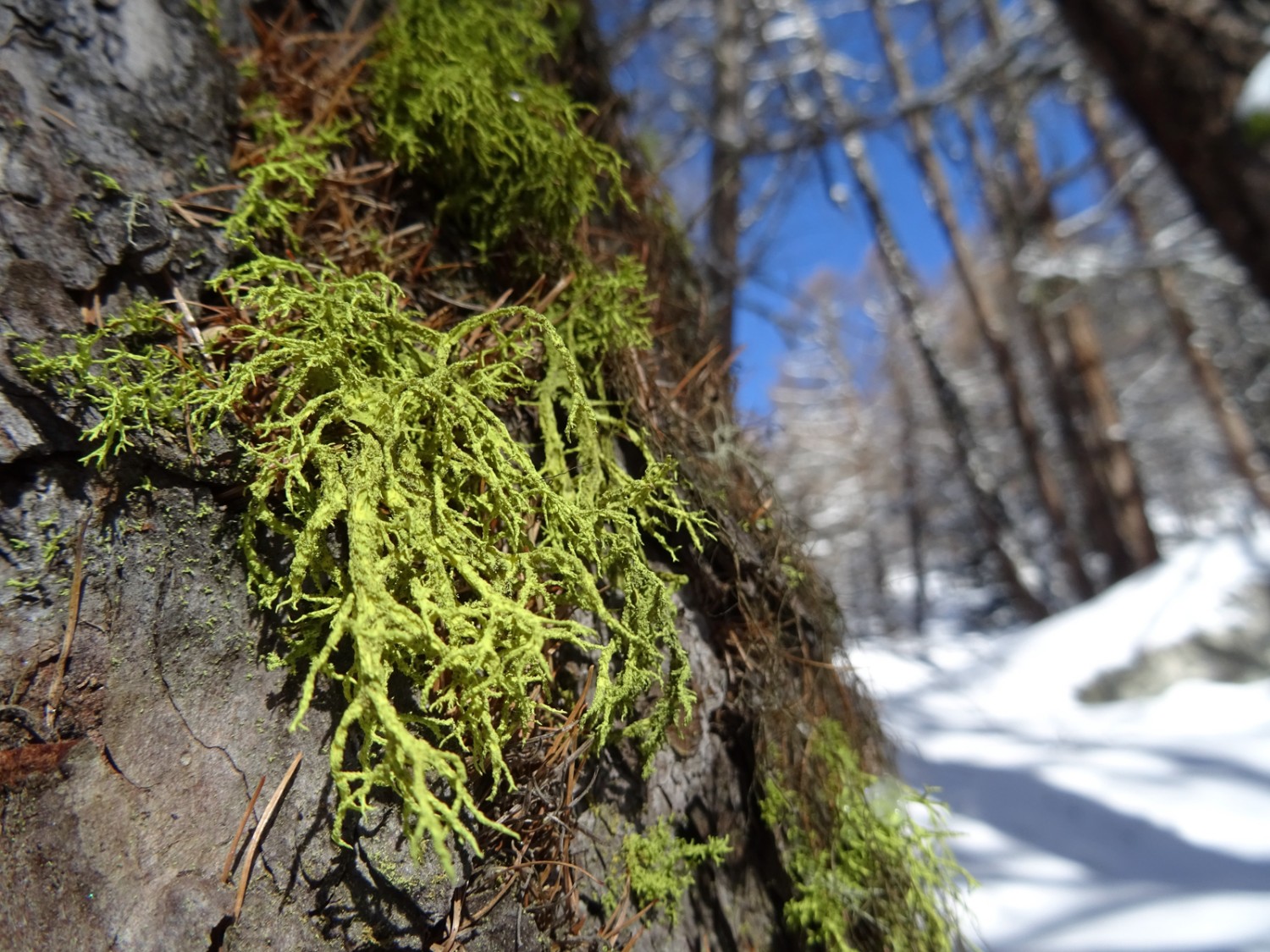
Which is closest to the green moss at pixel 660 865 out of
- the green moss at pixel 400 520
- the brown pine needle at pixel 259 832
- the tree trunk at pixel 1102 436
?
the green moss at pixel 400 520

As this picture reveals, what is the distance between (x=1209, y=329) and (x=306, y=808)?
19.0 meters

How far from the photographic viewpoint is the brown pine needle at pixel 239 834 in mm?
744

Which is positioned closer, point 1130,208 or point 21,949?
point 21,949

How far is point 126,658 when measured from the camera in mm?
768

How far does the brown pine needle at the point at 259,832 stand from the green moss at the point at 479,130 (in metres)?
0.86

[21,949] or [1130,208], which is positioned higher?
[1130,208]

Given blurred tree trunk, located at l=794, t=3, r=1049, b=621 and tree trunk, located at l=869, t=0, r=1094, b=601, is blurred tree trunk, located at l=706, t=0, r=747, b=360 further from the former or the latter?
tree trunk, located at l=869, t=0, r=1094, b=601

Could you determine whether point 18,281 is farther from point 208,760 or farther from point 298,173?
point 208,760

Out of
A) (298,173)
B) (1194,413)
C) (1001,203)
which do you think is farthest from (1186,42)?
(1194,413)

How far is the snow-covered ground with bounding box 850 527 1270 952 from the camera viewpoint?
5.62ft

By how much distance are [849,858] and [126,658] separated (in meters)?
1.17

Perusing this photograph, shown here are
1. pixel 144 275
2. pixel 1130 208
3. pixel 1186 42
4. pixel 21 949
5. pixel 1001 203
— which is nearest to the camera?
pixel 21 949

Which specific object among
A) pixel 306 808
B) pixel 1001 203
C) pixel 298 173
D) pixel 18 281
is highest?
pixel 1001 203

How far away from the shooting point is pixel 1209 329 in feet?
46.6
